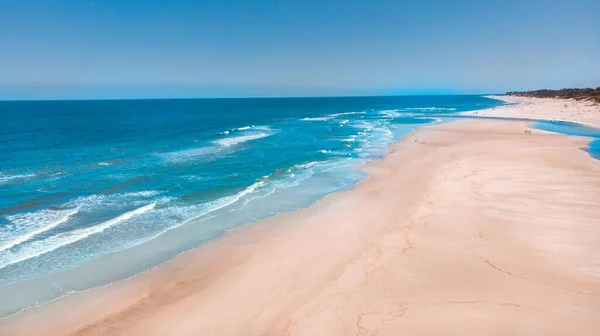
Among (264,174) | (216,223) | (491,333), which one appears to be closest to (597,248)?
(491,333)

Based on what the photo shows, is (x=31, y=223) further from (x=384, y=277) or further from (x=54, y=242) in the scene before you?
(x=384, y=277)

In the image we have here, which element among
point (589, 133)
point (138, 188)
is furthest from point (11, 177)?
point (589, 133)

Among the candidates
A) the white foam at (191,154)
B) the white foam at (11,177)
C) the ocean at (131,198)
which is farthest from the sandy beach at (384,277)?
the white foam at (11,177)

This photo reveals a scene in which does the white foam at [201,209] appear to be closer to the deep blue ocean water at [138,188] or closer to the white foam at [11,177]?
the deep blue ocean water at [138,188]

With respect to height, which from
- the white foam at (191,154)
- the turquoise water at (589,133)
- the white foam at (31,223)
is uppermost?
the turquoise water at (589,133)

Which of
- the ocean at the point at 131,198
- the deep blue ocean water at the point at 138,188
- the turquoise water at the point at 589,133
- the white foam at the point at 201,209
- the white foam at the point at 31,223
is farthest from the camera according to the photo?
the turquoise water at the point at 589,133

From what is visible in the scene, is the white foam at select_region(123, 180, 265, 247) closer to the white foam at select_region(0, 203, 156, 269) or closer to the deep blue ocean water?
the deep blue ocean water

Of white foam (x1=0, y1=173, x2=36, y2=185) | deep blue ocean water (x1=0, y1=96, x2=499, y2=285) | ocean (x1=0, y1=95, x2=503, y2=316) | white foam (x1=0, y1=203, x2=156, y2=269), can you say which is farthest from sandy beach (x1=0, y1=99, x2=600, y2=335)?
white foam (x1=0, y1=173, x2=36, y2=185)

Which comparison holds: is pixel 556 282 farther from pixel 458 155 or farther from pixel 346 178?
pixel 458 155
